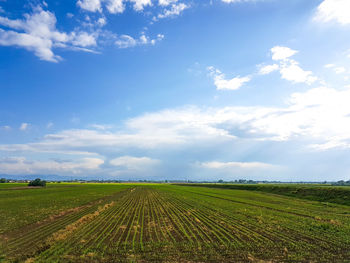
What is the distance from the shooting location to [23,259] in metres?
12.0

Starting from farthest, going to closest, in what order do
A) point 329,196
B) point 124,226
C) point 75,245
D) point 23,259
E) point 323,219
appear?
point 329,196 < point 323,219 < point 124,226 < point 75,245 < point 23,259

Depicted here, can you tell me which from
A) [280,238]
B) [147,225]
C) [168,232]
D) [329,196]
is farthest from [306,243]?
[329,196]

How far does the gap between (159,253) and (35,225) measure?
1520 cm

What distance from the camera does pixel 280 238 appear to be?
16.1 m

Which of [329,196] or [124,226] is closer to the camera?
[124,226]

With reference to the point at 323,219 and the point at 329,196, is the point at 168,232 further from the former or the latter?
the point at 329,196

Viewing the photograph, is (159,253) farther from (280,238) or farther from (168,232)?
(280,238)

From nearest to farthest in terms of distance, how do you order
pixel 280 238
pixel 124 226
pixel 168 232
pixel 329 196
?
pixel 280 238
pixel 168 232
pixel 124 226
pixel 329 196

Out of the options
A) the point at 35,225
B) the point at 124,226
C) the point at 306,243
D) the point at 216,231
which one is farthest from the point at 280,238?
the point at 35,225

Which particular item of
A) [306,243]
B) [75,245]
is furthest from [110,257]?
[306,243]

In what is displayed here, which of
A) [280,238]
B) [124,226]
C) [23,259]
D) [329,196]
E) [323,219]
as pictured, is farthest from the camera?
[329,196]

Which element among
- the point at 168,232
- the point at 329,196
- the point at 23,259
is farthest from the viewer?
the point at 329,196

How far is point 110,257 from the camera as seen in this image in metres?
12.1

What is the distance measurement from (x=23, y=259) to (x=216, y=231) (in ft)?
45.1
